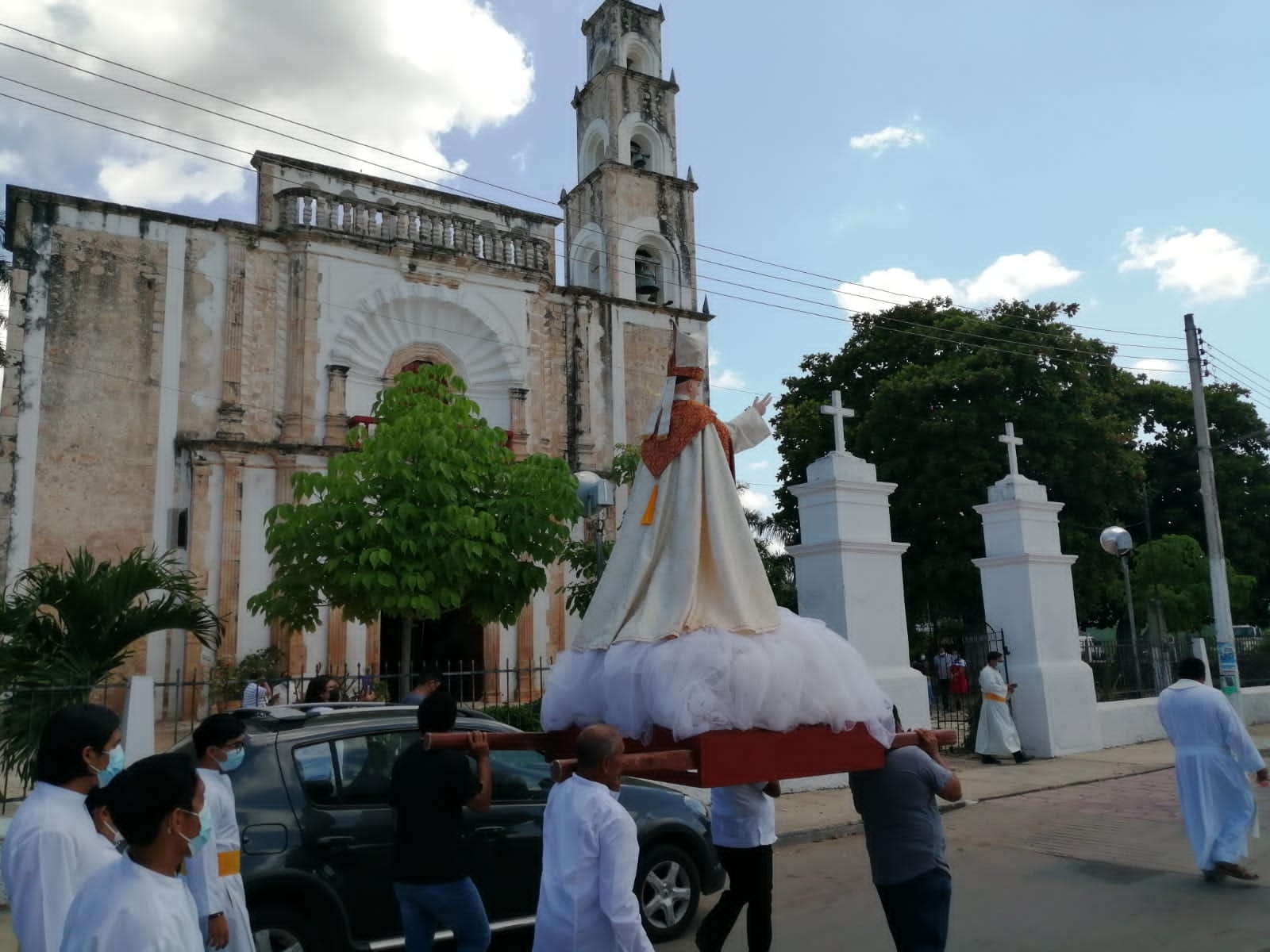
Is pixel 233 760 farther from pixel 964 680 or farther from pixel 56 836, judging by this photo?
pixel 964 680

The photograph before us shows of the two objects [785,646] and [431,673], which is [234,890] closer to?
[785,646]

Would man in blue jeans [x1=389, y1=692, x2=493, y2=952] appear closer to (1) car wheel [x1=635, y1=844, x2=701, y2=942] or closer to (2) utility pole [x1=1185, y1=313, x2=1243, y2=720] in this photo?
(1) car wheel [x1=635, y1=844, x2=701, y2=942]

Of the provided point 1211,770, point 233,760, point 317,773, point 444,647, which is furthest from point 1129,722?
point 233,760

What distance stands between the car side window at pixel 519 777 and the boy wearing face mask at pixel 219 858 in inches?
59.8

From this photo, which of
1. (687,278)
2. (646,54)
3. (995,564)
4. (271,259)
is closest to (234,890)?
(995,564)

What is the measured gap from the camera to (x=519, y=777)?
19.4ft

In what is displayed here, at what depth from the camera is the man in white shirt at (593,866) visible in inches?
132

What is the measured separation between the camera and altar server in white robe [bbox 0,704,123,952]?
2977 mm

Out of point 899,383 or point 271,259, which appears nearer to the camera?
point 271,259

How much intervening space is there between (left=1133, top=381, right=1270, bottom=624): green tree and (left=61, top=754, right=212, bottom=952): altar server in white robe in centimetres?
3041

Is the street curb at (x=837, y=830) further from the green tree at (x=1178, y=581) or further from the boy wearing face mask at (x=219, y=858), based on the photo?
the green tree at (x=1178, y=581)

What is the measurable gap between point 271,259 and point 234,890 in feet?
55.1

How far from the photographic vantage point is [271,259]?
19.1 metres

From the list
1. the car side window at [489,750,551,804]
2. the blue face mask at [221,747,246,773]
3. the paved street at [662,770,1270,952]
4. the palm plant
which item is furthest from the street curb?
the palm plant
